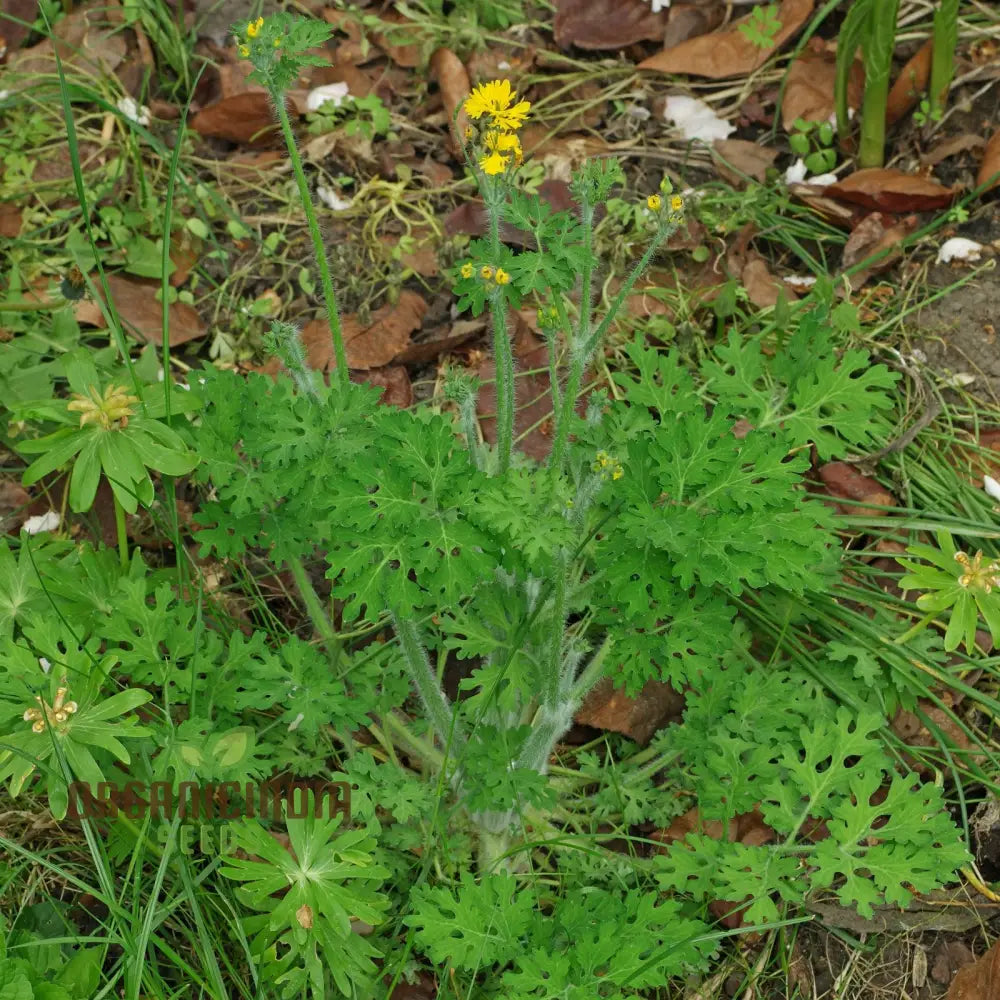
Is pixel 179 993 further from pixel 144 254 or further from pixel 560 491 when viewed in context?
pixel 144 254

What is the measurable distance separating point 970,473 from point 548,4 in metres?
2.19

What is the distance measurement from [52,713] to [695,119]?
2.83 m

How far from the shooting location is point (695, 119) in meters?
3.66

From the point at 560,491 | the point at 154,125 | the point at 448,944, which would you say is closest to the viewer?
the point at 560,491

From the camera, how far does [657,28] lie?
3.78 meters

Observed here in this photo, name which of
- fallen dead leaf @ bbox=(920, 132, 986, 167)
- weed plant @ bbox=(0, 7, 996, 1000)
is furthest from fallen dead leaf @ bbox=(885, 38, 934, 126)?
weed plant @ bbox=(0, 7, 996, 1000)

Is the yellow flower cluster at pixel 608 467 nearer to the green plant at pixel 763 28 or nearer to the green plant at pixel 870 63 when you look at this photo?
the green plant at pixel 870 63

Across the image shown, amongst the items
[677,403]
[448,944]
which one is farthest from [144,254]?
[448,944]

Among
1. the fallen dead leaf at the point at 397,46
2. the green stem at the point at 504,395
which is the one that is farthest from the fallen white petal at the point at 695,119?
the green stem at the point at 504,395

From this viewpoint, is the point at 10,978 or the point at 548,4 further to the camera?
the point at 548,4

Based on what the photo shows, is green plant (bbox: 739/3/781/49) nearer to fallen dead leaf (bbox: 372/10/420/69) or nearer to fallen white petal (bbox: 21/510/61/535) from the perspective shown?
fallen dead leaf (bbox: 372/10/420/69)

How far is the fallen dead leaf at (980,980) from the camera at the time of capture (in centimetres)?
217

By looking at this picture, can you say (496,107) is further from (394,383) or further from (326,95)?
(326,95)

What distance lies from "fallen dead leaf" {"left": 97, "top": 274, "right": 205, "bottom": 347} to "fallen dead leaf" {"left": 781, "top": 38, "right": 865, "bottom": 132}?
2082mm
